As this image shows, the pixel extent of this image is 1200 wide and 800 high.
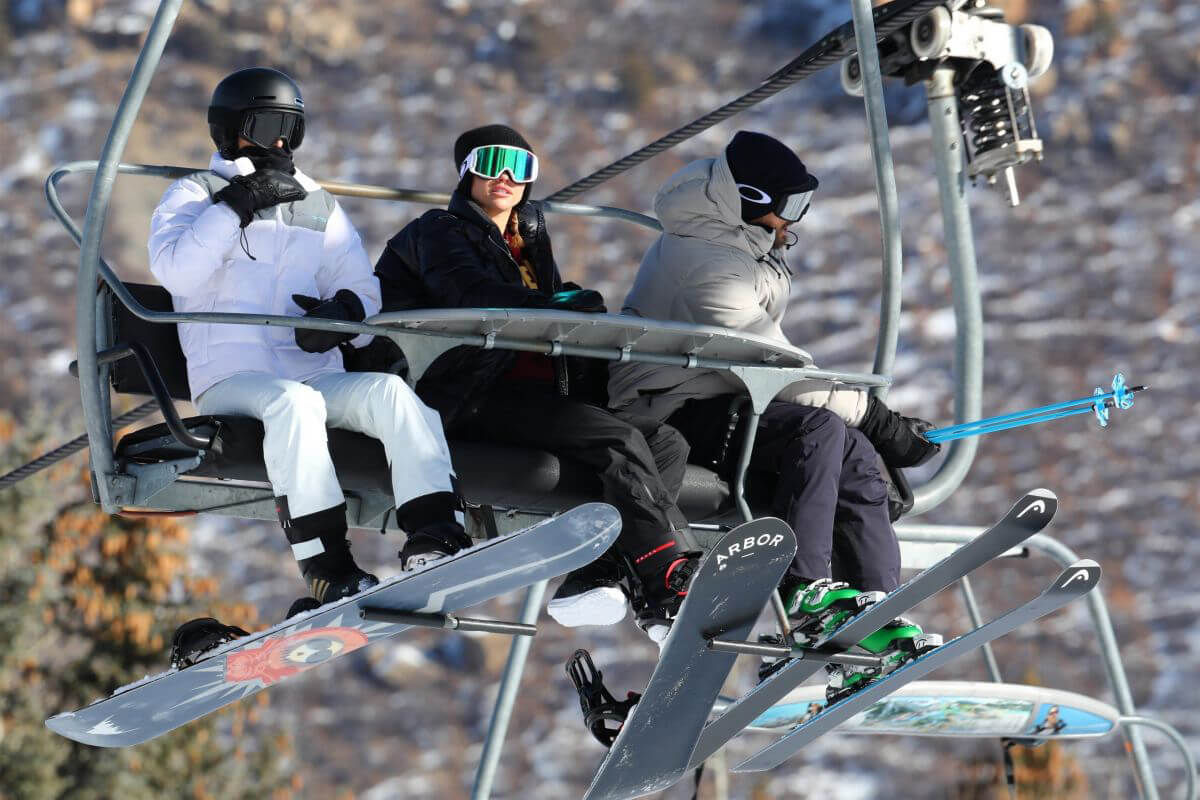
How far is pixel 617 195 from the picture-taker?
59.5 m

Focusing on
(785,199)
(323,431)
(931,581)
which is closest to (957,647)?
(931,581)

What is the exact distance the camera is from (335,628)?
3949mm

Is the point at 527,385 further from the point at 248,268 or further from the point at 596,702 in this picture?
the point at 596,702

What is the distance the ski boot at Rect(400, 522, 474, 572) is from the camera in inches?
151

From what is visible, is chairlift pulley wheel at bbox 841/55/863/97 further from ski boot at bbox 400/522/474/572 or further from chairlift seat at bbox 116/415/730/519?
ski boot at bbox 400/522/474/572

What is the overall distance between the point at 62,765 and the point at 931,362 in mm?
39340

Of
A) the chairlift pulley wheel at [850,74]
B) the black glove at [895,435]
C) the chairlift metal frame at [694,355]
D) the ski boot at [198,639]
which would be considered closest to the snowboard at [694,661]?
the chairlift metal frame at [694,355]

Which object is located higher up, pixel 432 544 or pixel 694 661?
pixel 432 544

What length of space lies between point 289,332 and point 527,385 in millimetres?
555

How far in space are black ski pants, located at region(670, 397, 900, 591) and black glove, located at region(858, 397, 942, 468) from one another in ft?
0.34

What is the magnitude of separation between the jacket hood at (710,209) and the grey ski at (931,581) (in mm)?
977

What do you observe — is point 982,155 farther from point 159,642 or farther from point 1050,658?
point 1050,658

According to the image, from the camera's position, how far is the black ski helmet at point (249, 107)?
4391 millimetres

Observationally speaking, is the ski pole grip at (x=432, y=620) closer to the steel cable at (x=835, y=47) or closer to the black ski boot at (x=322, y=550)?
the black ski boot at (x=322, y=550)
